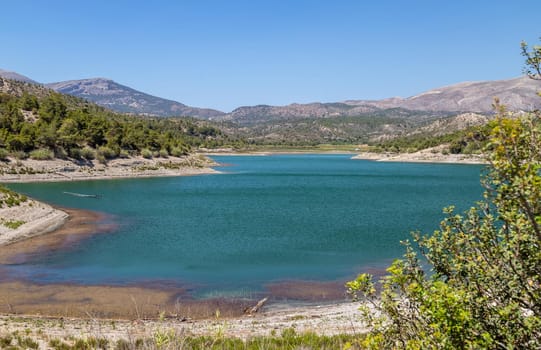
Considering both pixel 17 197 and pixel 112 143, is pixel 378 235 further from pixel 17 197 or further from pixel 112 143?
pixel 112 143

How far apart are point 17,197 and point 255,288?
25.2m

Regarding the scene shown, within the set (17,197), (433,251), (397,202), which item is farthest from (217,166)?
(433,251)

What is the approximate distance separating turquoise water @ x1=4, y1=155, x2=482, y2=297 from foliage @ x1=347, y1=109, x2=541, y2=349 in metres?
16.4

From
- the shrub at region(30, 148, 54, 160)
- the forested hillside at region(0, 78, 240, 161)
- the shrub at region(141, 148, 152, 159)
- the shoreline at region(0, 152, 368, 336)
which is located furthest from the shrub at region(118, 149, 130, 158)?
the shoreline at region(0, 152, 368, 336)

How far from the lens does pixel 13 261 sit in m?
25.3

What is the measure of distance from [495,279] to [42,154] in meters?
78.1

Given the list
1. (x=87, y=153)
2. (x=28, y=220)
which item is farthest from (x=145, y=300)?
(x=87, y=153)

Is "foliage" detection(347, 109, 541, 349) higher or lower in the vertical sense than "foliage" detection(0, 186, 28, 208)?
higher

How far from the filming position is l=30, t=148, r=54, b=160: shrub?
7175 centimetres

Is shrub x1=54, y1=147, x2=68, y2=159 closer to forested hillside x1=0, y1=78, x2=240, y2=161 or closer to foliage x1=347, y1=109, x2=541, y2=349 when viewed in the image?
forested hillside x1=0, y1=78, x2=240, y2=161

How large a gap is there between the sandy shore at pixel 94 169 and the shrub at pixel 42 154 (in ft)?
2.44

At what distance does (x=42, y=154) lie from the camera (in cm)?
7238

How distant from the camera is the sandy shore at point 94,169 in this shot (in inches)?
2665

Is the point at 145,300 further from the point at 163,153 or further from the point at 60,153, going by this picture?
the point at 163,153
